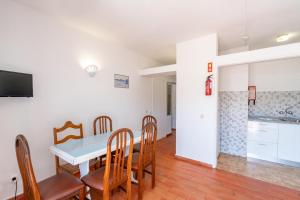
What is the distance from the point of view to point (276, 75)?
321cm

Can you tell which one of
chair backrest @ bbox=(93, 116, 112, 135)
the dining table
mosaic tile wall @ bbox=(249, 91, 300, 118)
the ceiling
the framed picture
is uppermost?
the ceiling

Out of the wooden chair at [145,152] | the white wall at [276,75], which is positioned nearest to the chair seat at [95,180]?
the wooden chair at [145,152]

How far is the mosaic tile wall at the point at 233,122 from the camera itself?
322 centimetres

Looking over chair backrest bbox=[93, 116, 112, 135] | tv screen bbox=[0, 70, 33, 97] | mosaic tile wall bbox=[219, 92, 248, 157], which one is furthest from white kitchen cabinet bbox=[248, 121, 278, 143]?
tv screen bbox=[0, 70, 33, 97]

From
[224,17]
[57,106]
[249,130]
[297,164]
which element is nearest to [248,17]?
[224,17]

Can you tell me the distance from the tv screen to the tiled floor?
10.9ft

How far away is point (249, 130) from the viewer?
3141mm

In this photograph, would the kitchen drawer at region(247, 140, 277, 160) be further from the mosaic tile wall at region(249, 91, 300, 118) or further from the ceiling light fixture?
the ceiling light fixture

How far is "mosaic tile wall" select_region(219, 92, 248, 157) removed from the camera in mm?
3216

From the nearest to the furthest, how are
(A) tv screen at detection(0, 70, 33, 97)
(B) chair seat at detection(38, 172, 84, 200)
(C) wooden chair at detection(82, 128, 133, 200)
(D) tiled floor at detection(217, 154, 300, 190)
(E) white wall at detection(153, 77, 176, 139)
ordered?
(B) chair seat at detection(38, 172, 84, 200) → (C) wooden chair at detection(82, 128, 133, 200) → (A) tv screen at detection(0, 70, 33, 97) → (D) tiled floor at detection(217, 154, 300, 190) → (E) white wall at detection(153, 77, 176, 139)

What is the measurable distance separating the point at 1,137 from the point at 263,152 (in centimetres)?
440

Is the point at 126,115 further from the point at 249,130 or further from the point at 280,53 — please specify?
the point at 280,53

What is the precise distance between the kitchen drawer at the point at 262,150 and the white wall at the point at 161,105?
→ 90.7 inches

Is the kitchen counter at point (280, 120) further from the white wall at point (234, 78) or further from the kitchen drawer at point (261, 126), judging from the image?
the white wall at point (234, 78)
